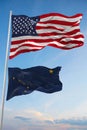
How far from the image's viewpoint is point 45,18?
91.8 feet

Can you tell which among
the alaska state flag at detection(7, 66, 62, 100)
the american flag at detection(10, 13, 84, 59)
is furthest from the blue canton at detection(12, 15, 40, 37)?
the alaska state flag at detection(7, 66, 62, 100)

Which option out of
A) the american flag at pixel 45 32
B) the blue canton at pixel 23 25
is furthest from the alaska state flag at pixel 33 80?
the blue canton at pixel 23 25

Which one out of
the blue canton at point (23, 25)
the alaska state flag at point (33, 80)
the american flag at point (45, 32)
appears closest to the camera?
the alaska state flag at point (33, 80)

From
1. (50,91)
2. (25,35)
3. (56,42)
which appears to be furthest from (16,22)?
(50,91)

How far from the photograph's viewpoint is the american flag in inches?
1060

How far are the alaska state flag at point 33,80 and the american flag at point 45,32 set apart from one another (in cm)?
137

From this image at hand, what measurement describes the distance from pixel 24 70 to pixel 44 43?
2048 millimetres

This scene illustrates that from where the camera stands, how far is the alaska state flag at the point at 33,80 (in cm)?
2648

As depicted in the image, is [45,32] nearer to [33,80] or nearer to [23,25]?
[23,25]

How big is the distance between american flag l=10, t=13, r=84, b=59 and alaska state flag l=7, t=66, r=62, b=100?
137 centimetres

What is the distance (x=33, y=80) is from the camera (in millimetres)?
27109

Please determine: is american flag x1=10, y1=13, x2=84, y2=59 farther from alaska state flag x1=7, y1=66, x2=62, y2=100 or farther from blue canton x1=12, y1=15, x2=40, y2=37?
alaska state flag x1=7, y1=66, x2=62, y2=100

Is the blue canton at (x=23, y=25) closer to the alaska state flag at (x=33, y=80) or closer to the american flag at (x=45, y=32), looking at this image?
the american flag at (x=45, y=32)

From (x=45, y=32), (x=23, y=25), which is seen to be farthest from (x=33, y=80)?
(x=23, y=25)
